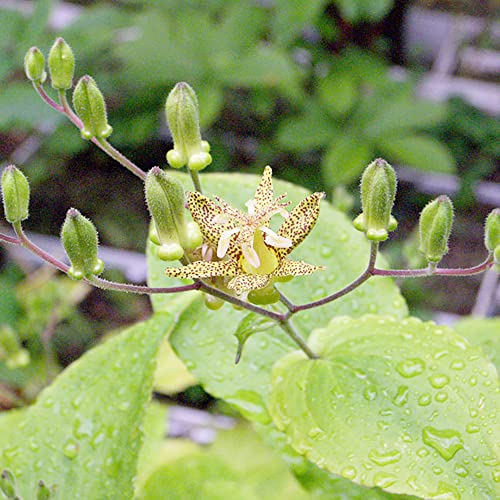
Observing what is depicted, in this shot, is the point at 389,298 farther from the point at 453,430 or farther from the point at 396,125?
the point at 396,125

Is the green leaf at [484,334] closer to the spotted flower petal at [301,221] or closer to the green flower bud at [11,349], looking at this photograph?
the spotted flower petal at [301,221]

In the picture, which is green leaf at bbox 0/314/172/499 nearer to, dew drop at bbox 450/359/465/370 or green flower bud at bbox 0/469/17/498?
green flower bud at bbox 0/469/17/498

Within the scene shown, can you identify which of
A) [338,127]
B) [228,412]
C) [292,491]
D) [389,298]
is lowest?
[228,412]

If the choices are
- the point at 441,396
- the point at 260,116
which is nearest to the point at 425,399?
the point at 441,396

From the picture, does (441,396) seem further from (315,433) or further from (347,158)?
(347,158)

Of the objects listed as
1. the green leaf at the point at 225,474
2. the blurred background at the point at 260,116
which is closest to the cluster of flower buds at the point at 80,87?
the green leaf at the point at 225,474

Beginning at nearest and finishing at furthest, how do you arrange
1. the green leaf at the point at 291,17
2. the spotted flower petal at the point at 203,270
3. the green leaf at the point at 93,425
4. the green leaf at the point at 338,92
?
the spotted flower petal at the point at 203,270 < the green leaf at the point at 93,425 < the green leaf at the point at 291,17 < the green leaf at the point at 338,92

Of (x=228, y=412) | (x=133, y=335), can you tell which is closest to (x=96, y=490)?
(x=133, y=335)
